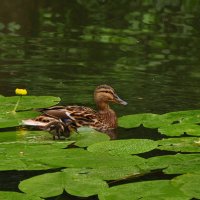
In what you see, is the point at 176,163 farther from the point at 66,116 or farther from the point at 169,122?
the point at 66,116

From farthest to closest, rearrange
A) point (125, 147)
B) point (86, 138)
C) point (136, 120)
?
1. point (136, 120)
2. point (86, 138)
3. point (125, 147)

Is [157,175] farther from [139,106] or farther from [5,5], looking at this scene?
[5,5]

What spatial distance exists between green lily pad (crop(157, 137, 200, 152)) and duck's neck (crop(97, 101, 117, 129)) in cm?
154

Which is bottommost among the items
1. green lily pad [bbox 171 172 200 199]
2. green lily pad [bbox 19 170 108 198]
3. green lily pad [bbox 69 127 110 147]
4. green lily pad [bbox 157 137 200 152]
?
green lily pad [bbox 69 127 110 147]

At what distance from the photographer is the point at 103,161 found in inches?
265

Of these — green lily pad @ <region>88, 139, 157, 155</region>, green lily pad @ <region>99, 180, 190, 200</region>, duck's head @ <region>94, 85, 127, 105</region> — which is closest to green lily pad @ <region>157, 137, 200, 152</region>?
green lily pad @ <region>88, 139, 157, 155</region>

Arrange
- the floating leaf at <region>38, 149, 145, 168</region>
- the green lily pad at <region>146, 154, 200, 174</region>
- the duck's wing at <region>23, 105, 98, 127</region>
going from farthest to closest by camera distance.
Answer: the duck's wing at <region>23, 105, 98, 127</region>
the floating leaf at <region>38, 149, 145, 168</region>
the green lily pad at <region>146, 154, 200, 174</region>

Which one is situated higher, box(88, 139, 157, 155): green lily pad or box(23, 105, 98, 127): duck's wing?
box(88, 139, 157, 155): green lily pad

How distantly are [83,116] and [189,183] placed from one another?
133 inches

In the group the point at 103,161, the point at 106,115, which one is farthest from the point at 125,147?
the point at 106,115

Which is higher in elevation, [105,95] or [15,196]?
[15,196]

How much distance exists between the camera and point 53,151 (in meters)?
7.01

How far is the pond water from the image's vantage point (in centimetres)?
1095

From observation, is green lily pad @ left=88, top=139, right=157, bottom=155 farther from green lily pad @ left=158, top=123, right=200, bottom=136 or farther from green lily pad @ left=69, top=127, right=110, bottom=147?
green lily pad @ left=158, top=123, right=200, bottom=136
